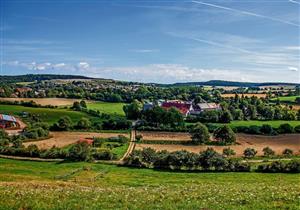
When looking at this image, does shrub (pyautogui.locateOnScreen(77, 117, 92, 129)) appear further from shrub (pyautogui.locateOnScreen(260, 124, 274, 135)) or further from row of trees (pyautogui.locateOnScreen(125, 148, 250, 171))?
shrub (pyautogui.locateOnScreen(260, 124, 274, 135))

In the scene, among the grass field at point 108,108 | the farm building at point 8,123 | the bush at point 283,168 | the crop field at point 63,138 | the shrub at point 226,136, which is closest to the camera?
the bush at point 283,168

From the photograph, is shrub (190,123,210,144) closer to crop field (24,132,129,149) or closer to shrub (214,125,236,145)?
shrub (214,125,236,145)

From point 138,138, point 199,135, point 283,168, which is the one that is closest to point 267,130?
point 199,135

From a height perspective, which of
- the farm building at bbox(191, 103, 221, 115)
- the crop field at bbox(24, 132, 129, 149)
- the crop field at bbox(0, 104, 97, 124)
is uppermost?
the farm building at bbox(191, 103, 221, 115)

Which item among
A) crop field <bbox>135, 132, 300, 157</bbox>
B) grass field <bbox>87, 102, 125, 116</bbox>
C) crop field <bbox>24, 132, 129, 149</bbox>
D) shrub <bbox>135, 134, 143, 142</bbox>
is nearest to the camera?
crop field <bbox>135, 132, 300, 157</bbox>

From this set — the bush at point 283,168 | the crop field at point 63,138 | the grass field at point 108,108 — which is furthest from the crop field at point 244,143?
the grass field at point 108,108

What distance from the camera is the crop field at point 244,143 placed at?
6944 centimetres

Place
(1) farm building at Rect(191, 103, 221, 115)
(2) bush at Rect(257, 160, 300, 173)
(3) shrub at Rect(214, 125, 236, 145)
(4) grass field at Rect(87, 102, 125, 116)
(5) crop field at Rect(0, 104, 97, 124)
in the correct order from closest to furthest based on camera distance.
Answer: (2) bush at Rect(257, 160, 300, 173)
(3) shrub at Rect(214, 125, 236, 145)
(5) crop field at Rect(0, 104, 97, 124)
(4) grass field at Rect(87, 102, 125, 116)
(1) farm building at Rect(191, 103, 221, 115)

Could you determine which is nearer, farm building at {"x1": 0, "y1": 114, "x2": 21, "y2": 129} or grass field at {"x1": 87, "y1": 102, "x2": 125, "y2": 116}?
farm building at {"x1": 0, "y1": 114, "x2": 21, "y2": 129}

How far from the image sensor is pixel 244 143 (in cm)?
7650

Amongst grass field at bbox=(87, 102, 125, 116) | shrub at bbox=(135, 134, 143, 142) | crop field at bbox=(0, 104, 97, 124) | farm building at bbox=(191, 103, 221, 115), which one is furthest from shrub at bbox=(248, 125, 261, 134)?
grass field at bbox=(87, 102, 125, 116)

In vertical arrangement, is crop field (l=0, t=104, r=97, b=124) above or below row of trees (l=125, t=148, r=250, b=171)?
above

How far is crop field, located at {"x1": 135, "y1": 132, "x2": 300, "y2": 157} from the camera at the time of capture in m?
69.4

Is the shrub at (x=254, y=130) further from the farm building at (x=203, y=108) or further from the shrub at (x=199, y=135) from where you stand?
the farm building at (x=203, y=108)
